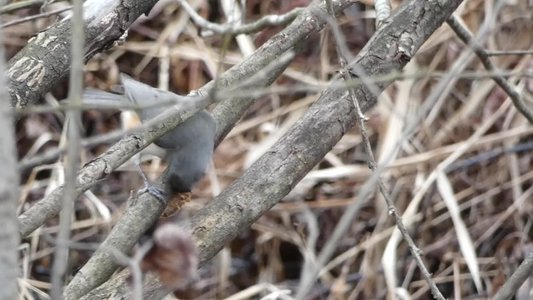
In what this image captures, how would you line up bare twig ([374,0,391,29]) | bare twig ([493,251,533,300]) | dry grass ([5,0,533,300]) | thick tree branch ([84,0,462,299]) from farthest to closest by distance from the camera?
1. dry grass ([5,0,533,300])
2. bare twig ([374,0,391,29])
3. thick tree branch ([84,0,462,299])
4. bare twig ([493,251,533,300])

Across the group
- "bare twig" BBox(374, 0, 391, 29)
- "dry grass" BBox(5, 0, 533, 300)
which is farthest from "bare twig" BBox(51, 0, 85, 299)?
"dry grass" BBox(5, 0, 533, 300)

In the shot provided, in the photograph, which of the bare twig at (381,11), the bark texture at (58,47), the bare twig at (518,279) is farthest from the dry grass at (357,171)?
the bare twig at (518,279)

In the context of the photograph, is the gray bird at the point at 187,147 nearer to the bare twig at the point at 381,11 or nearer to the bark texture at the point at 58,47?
the bark texture at the point at 58,47

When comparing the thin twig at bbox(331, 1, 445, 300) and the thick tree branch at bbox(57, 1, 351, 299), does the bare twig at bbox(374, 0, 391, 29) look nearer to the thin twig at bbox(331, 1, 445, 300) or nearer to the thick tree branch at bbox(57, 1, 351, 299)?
the thick tree branch at bbox(57, 1, 351, 299)

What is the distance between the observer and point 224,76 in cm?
140

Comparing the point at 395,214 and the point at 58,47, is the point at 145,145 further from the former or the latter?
the point at 395,214

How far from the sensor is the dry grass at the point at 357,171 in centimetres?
244

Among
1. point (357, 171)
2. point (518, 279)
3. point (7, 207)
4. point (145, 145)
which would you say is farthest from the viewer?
point (357, 171)

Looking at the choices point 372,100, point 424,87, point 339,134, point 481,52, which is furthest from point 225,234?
point 424,87

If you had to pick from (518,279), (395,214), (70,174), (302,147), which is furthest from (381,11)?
(70,174)

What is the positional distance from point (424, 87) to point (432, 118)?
11 centimetres

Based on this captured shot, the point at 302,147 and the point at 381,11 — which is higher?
the point at 381,11

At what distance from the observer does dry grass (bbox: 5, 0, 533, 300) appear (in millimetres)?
2441

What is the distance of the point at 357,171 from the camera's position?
2.56 metres
